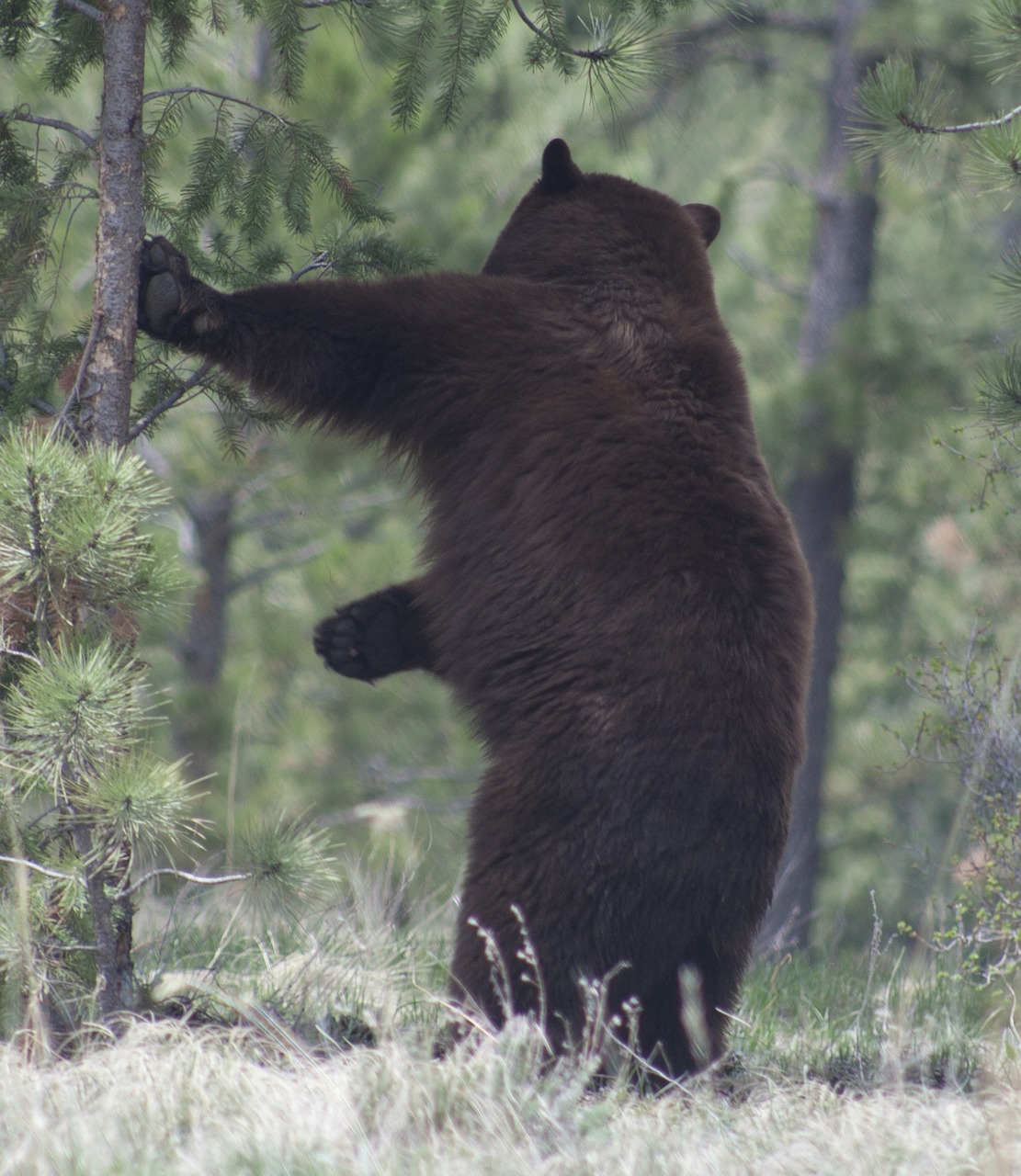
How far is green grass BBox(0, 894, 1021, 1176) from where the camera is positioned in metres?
2.31

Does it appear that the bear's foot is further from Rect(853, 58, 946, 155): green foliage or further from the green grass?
Rect(853, 58, 946, 155): green foliage

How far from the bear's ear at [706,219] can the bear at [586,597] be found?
81 cm

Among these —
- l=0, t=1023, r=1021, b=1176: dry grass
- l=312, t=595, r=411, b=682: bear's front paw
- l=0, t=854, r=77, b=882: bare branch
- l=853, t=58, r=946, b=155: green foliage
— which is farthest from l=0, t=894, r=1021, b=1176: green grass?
l=853, t=58, r=946, b=155: green foliage

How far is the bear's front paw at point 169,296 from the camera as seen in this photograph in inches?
130

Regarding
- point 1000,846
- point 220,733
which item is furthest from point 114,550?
point 220,733

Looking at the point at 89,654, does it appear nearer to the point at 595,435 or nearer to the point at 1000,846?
the point at 595,435

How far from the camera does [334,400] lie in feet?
11.6

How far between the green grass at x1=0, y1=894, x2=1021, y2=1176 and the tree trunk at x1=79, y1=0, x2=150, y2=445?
5.02ft

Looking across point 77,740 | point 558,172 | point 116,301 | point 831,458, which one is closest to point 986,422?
point 558,172

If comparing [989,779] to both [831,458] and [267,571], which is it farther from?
[267,571]

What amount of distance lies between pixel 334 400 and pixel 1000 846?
8.22 ft

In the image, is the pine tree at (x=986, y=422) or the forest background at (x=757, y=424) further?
the forest background at (x=757, y=424)

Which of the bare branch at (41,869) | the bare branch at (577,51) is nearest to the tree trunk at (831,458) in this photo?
the bare branch at (577,51)

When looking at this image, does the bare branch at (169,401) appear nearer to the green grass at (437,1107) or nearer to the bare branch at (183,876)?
the bare branch at (183,876)
